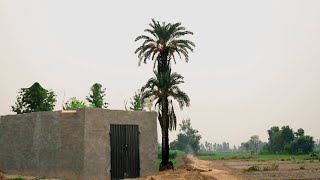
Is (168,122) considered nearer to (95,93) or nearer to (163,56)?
(163,56)

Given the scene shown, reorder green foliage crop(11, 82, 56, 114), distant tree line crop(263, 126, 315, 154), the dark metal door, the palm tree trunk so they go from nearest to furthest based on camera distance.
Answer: the dark metal door, the palm tree trunk, green foliage crop(11, 82, 56, 114), distant tree line crop(263, 126, 315, 154)

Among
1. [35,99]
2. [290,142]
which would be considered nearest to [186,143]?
[290,142]

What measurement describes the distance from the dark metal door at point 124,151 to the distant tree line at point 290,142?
266 ft

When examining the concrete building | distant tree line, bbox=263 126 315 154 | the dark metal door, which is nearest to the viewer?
the concrete building

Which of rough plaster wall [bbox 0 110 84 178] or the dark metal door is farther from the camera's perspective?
the dark metal door

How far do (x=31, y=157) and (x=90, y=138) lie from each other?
3.79 m

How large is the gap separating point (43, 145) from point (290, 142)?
3518 inches

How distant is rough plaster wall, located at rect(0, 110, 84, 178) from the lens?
19016mm

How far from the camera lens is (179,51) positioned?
107ft

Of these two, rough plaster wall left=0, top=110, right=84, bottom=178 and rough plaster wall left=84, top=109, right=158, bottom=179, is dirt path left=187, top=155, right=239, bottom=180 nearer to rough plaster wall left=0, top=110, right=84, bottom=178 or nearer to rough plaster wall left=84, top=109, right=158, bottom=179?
rough plaster wall left=84, top=109, right=158, bottom=179

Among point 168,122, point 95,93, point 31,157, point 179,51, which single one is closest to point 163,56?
point 179,51

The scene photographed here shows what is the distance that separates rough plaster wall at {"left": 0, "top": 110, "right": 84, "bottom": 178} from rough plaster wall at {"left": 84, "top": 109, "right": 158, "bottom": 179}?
45 cm

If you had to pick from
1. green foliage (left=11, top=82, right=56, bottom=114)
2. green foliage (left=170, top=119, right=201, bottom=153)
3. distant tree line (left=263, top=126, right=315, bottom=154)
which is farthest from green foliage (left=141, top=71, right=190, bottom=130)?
green foliage (left=170, top=119, right=201, bottom=153)

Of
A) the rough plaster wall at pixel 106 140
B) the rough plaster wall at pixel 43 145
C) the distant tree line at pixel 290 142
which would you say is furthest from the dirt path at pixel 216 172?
the distant tree line at pixel 290 142
